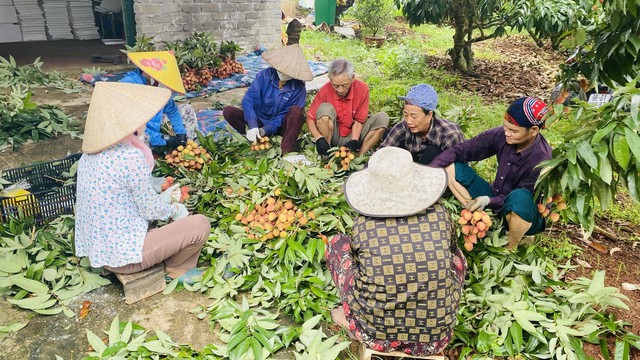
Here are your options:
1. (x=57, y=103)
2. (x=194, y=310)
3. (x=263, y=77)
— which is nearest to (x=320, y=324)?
(x=194, y=310)

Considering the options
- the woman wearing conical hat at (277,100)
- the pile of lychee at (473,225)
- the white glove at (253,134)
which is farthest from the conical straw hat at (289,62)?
the pile of lychee at (473,225)

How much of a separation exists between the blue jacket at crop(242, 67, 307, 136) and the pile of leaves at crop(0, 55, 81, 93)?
3.28m

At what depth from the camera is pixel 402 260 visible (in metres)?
1.96

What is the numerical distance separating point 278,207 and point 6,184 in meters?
2.00

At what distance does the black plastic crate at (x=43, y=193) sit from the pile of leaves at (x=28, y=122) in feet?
3.80

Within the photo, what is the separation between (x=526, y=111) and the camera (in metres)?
2.67

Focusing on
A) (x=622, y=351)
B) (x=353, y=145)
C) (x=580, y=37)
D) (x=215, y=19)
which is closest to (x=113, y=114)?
(x=353, y=145)

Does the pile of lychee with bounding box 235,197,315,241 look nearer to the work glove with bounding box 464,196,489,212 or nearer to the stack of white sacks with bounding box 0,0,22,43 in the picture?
the work glove with bounding box 464,196,489,212

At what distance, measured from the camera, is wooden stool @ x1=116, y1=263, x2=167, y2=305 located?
8.52 ft

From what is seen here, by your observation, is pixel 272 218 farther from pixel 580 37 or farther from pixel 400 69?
pixel 400 69

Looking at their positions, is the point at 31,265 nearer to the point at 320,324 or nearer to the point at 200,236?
the point at 200,236

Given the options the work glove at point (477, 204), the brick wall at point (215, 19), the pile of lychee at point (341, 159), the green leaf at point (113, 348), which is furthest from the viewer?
the brick wall at point (215, 19)

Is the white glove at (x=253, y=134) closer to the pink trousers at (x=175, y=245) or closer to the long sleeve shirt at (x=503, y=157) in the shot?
the pink trousers at (x=175, y=245)

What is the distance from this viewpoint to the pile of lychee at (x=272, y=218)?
9.69ft
